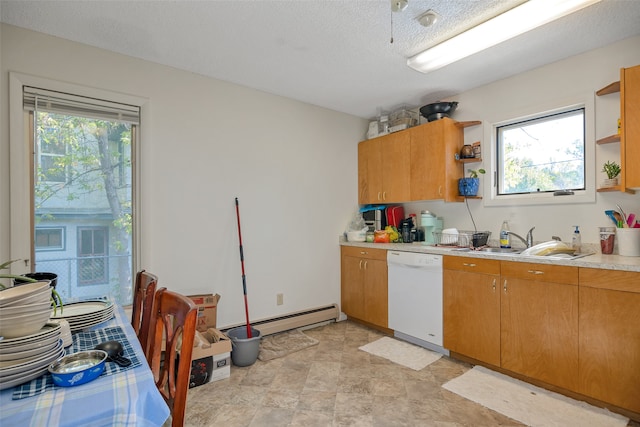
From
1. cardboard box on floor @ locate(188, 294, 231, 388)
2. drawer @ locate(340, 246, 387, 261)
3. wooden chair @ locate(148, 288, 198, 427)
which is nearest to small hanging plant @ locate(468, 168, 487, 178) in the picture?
drawer @ locate(340, 246, 387, 261)

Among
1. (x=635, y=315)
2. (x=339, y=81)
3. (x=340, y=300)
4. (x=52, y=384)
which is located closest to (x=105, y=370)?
(x=52, y=384)

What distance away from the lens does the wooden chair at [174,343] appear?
1114 millimetres

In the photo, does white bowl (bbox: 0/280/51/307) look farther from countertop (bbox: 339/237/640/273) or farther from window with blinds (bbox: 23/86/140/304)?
countertop (bbox: 339/237/640/273)

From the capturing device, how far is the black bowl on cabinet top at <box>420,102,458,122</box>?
3.37 m

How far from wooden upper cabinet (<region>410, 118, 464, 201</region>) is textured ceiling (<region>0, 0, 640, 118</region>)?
1.55 ft

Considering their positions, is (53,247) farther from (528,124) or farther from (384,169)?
(528,124)

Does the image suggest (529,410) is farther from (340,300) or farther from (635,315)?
(340,300)

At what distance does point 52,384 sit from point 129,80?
2502mm

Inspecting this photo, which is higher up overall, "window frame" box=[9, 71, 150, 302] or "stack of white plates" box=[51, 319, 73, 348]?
"window frame" box=[9, 71, 150, 302]

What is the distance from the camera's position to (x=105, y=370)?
0.99 m

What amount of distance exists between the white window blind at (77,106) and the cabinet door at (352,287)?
8.69ft

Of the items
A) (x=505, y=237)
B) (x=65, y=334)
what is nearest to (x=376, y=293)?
(x=505, y=237)

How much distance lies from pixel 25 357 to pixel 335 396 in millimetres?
1913

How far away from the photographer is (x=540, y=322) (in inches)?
92.1
